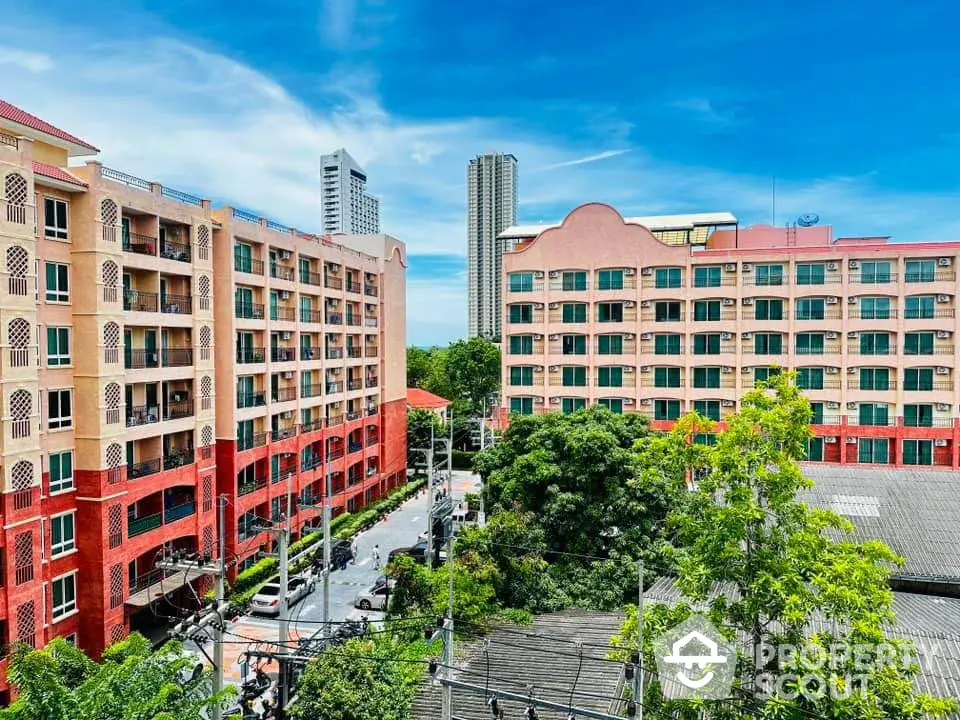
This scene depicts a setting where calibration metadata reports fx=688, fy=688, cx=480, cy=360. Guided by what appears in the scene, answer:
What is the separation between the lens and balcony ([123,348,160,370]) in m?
22.5

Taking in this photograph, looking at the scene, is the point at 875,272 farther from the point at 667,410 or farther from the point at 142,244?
the point at 142,244

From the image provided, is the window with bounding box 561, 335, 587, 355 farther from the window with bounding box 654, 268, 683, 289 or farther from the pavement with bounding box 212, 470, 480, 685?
the pavement with bounding box 212, 470, 480, 685

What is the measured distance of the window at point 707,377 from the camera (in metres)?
37.6

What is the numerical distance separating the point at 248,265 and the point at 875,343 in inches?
1235

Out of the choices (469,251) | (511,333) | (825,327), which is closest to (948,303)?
(825,327)

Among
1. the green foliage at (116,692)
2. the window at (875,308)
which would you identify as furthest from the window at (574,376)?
the green foliage at (116,692)

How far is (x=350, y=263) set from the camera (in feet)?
126

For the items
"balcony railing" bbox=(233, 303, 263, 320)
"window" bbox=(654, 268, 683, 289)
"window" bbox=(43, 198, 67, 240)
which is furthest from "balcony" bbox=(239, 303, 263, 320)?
"window" bbox=(654, 268, 683, 289)

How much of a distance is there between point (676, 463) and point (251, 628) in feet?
62.5

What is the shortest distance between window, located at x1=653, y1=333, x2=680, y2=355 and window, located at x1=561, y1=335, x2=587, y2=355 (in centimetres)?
391

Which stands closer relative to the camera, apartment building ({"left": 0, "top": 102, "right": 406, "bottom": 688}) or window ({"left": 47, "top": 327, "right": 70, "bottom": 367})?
apartment building ({"left": 0, "top": 102, "right": 406, "bottom": 688})

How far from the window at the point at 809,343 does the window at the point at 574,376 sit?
11.4m

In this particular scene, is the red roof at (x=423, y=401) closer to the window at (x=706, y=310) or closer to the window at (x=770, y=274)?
the window at (x=706, y=310)

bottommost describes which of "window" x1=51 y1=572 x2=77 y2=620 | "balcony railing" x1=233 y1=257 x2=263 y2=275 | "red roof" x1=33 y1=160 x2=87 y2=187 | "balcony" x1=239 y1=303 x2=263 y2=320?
"window" x1=51 y1=572 x2=77 y2=620
